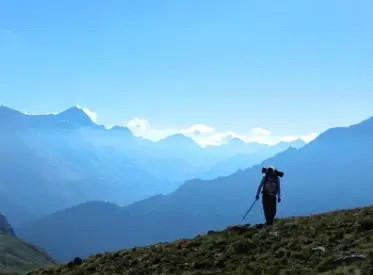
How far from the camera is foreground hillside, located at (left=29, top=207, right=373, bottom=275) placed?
14.5 metres

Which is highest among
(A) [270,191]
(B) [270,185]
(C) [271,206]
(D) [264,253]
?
(B) [270,185]

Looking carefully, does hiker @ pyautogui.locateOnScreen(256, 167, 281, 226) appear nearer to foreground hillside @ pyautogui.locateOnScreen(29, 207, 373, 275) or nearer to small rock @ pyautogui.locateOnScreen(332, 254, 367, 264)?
foreground hillside @ pyautogui.locateOnScreen(29, 207, 373, 275)

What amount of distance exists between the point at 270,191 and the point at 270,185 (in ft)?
1.08

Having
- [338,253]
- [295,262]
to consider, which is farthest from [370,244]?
[295,262]

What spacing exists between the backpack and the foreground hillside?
5.75ft

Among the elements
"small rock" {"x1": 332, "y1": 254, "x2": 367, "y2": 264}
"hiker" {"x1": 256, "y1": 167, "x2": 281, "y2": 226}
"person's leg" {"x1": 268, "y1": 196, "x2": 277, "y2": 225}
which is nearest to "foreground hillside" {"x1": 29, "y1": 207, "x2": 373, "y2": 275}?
"small rock" {"x1": 332, "y1": 254, "x2": 367, "y2": 264}

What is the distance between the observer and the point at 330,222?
809 inches

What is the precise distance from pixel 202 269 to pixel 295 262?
3932 mm

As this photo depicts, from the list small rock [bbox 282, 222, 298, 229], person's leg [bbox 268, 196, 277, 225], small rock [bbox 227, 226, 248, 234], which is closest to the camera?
small rock [bbox 282, 222, 298, 229]

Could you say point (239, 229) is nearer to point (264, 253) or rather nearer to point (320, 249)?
point (264, 253)

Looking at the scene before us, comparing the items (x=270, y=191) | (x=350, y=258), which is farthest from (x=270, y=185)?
(x=350, y=258)

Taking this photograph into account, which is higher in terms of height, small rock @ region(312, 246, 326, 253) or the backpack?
the backpack

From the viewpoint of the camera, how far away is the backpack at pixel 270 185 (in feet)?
74.9

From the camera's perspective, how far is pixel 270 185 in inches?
904
